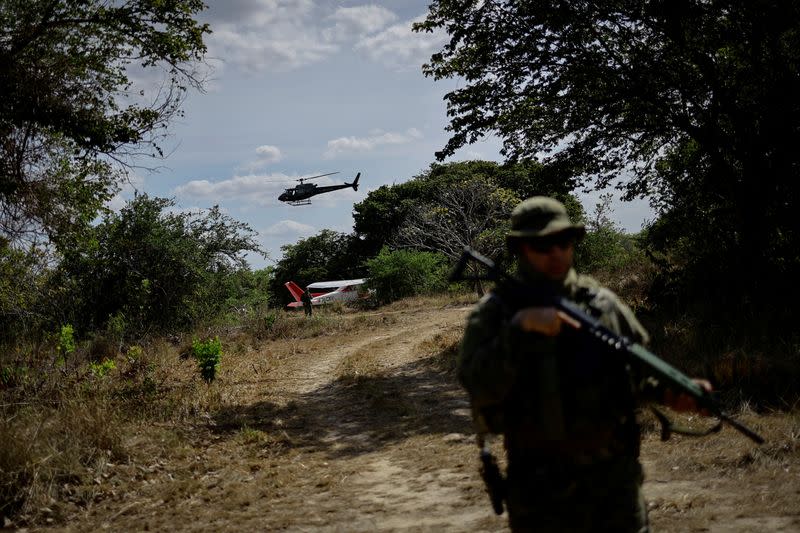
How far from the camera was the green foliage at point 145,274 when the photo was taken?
1712 cm

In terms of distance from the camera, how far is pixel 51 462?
20.1 ft

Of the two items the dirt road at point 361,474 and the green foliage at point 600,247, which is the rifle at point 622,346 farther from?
the green foliage at point 600,247

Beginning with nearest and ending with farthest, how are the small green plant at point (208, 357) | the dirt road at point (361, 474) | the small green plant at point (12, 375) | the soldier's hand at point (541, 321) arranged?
the soldier's hand at point (541, 321)
the dirt road at point (361, 474)
the small green plant at point (12, 375)
the small green plant at point (208, 357)

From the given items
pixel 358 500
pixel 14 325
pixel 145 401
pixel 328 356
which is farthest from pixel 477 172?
pixel 358 500

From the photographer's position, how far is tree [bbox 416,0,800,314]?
993 cm

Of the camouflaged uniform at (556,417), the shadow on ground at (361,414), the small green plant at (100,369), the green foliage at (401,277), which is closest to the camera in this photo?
the camouflaged uniform at (556,417)

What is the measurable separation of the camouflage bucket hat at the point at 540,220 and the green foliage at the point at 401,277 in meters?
26.1

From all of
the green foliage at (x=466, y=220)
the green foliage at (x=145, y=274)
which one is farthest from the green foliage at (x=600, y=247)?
the green foliage at (x=145, y=274)

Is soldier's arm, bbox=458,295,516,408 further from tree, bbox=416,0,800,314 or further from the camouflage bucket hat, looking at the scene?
tree, bbox=416,0,800,314

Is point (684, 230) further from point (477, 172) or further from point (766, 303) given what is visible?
point (477, 172)

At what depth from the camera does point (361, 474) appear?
6344 mm

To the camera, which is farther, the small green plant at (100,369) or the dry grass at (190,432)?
the small green plant at (100,369)

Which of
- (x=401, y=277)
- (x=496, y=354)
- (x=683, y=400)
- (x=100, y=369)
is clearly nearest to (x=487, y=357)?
(x=496, y=354)

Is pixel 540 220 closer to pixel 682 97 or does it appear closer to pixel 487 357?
pixel 487 357
